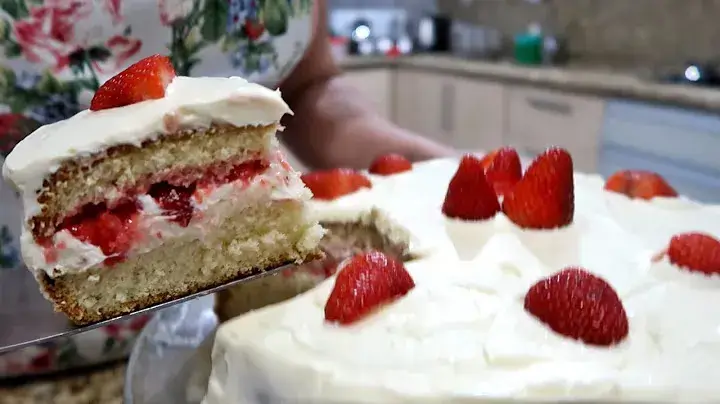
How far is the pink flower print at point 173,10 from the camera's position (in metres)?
0.98

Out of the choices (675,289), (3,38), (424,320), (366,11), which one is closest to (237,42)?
(3,38)

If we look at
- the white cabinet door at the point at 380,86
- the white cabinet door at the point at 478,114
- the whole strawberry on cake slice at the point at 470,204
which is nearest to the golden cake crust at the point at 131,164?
the whole strawberry on cake slice at the point at 470,204

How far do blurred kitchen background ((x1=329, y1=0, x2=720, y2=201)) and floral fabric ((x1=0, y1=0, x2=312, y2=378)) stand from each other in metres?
0.83

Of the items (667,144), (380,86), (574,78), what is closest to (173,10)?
(667,144)

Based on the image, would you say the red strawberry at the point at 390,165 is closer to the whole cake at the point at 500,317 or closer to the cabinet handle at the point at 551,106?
the whole cake at the point at 500,317

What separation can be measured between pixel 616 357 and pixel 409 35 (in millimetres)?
3874

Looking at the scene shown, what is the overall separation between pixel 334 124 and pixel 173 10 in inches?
15.7

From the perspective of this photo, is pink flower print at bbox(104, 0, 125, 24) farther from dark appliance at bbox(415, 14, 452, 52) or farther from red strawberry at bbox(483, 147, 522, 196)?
dark appliance at bbox(415, 14, 452, 52)

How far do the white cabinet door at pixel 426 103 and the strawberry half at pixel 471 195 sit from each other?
8.29ft

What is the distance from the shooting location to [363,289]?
69 centimetres

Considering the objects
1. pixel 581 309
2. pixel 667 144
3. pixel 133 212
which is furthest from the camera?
pixel 667 144

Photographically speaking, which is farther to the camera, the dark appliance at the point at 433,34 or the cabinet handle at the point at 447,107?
the dark appliance at the point at 433,34

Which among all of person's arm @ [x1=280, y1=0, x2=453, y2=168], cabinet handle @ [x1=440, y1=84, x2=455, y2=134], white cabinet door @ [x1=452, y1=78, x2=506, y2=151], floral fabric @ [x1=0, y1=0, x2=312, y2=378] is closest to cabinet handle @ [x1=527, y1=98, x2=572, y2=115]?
white cabinet door @ [x1=452, y1=78, x2=506, y2=151]

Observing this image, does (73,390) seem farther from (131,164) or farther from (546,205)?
(546,205)
